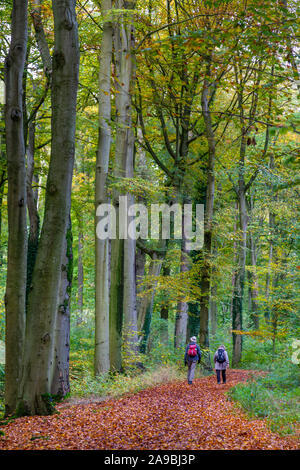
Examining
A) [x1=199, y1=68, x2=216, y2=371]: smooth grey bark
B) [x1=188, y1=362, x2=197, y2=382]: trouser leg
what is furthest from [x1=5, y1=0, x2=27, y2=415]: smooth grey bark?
[x1=199, y1=68, x2=216, y2=371]: smooth grey bark

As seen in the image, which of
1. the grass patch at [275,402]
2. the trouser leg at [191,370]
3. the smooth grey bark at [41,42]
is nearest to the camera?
the grass patch at [275,402]

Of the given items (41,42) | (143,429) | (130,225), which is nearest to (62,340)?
(143,429)

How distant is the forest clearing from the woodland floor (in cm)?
4

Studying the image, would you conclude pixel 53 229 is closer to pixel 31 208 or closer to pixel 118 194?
pixel 118 194

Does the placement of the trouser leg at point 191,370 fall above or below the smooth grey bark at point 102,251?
below

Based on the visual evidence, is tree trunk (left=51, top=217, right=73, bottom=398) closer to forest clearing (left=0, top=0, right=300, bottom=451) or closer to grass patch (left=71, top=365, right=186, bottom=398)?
forest clearing (left=0, top=0, right=300, bottom=451)

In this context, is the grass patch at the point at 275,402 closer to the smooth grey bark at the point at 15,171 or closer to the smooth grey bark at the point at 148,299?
the smooth grey bark at the point at 15,171

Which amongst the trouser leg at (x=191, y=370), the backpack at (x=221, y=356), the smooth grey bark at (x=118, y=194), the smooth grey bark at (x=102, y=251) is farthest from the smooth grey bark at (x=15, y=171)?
the backpack at (x=221, y=356)

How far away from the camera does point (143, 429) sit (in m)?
6.65

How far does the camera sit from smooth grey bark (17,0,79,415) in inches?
270

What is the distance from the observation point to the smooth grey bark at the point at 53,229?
22.5 feet

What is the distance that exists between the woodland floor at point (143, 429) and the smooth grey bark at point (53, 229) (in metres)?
0.60

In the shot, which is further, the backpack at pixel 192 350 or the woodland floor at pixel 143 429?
the backpack at pixel 192 350

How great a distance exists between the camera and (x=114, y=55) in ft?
50.8
